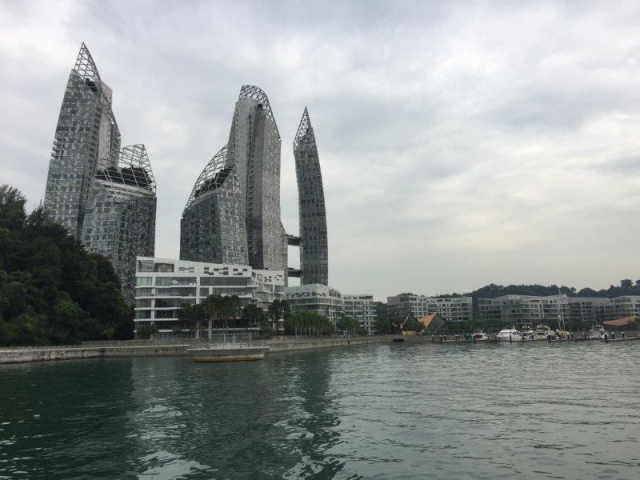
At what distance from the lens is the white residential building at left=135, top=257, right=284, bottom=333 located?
477ft

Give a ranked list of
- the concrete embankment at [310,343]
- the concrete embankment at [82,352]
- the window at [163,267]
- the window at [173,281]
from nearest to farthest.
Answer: the concrete embankment at [82,352]
the concrete embankment at [310,343]
the window at [173,281]
the window at [163,267]

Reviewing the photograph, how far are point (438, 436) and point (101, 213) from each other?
197m

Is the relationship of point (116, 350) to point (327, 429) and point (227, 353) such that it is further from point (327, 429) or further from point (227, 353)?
point (327, 429)

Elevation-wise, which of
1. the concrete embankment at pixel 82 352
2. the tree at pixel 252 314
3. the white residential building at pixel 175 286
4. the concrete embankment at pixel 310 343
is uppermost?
the white residential building at pixel 175 286

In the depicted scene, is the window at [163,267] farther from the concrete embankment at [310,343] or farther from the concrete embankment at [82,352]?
the concrete embankment at [310,343]

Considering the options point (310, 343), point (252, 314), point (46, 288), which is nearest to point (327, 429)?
point (46, 288)

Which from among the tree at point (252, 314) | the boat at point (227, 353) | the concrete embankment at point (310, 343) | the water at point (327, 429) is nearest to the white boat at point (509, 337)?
the concrete embankment at point (310, 343)

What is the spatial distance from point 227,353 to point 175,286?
65489 millimetres

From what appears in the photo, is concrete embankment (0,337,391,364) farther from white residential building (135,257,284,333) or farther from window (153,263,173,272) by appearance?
window (153,263,173,272)

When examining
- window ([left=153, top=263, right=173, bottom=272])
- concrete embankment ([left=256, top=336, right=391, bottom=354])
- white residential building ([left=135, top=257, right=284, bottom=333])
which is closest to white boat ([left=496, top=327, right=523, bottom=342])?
concrete embankment ([left=256, top=336, right=391, bottom=354])

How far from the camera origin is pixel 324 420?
1217 inches

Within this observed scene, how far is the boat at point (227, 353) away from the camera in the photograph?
8788 cm

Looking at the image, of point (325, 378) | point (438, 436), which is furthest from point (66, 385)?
point (438, 436)

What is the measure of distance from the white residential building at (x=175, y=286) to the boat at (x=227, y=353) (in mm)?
54249
